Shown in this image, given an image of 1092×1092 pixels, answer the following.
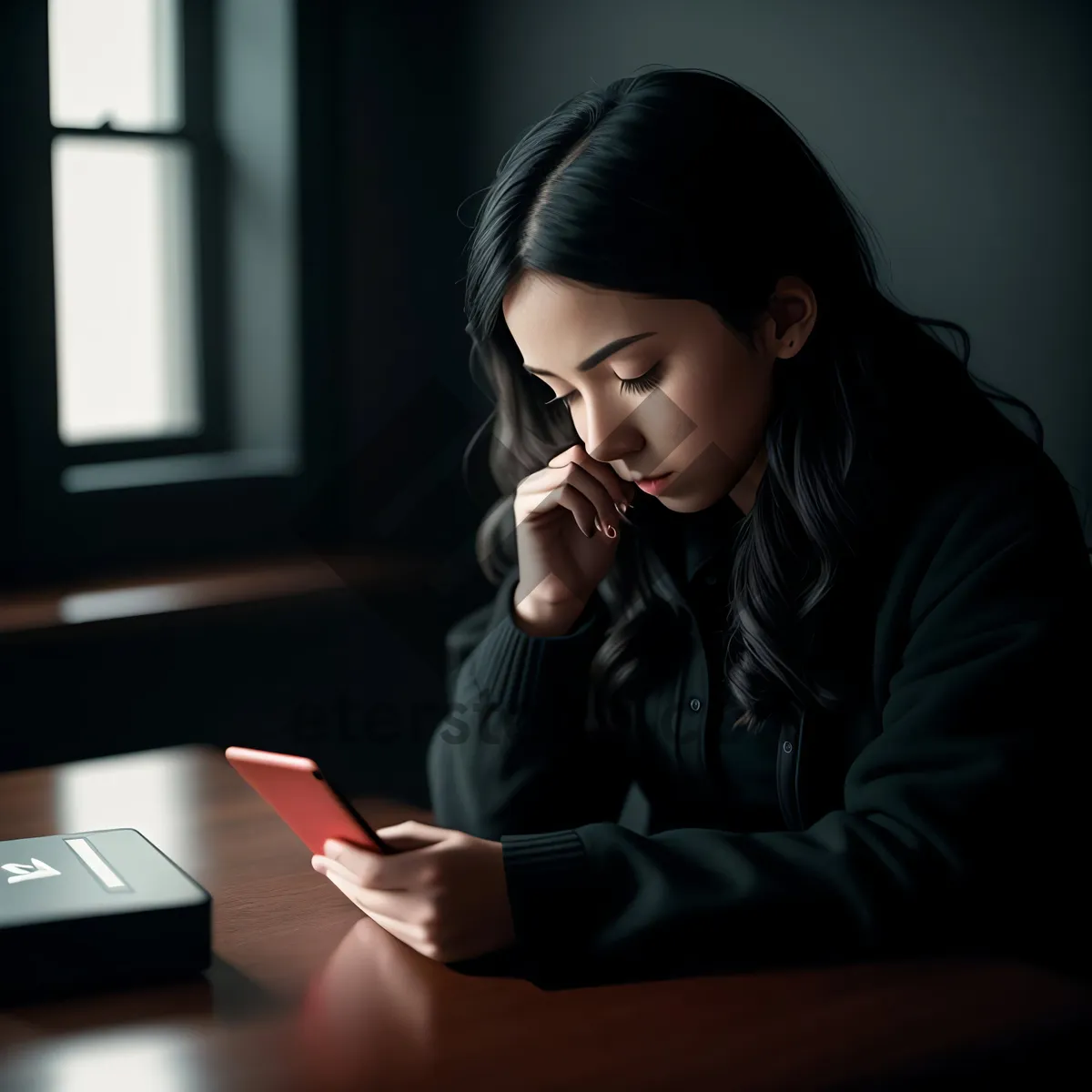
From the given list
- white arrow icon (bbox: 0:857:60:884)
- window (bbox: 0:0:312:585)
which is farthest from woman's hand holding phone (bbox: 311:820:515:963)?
window (bbox: 0:0:312:585)

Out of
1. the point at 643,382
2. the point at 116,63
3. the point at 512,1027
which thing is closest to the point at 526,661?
the point at 643,382

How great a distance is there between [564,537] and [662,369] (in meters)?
0.29

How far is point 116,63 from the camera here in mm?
2555

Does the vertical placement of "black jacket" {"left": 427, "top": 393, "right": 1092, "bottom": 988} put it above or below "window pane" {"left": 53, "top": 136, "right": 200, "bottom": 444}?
below

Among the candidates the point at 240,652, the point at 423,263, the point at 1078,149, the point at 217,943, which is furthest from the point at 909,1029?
the point at 423,263

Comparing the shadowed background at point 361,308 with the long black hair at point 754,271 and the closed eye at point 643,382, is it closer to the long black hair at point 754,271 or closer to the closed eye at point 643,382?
the long black hair at point 754,271

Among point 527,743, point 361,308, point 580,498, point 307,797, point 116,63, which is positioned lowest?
point 527,743

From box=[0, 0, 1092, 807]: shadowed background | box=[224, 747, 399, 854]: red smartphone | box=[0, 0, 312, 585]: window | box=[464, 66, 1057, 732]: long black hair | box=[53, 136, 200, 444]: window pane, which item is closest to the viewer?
box=[224, 747, 399, 854]: red smartphone

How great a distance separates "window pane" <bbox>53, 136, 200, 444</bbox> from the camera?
8.34ft

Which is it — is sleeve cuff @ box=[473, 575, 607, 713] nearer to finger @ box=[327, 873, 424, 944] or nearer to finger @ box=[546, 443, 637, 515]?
finger @ box=[546, 443, 637, 515]

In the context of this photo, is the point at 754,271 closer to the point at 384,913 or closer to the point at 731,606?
the point at 731,606

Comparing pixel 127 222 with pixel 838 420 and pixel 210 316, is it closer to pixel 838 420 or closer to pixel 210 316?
pixel 210 316

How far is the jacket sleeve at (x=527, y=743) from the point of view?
1.40 m

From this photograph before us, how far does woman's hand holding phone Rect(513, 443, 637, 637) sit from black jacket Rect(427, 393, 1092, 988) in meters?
0.04
